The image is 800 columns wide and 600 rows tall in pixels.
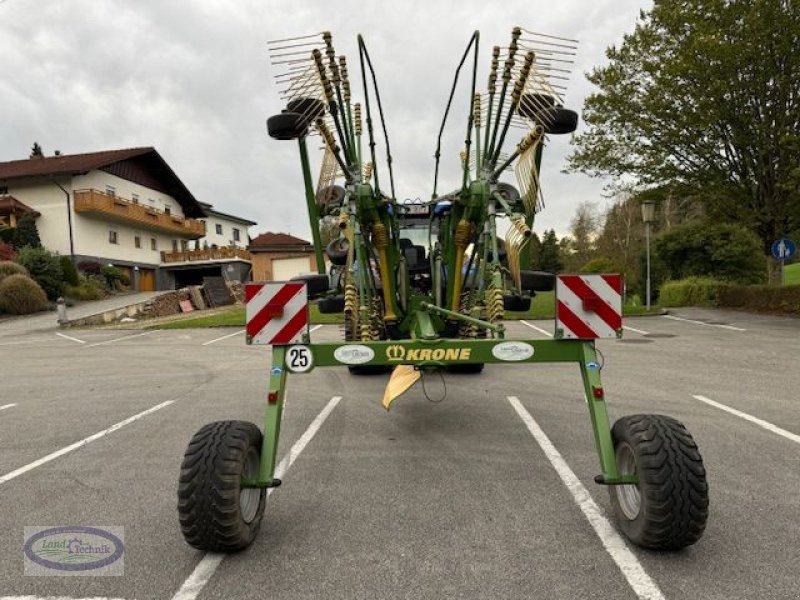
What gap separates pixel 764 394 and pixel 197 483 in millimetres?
6955

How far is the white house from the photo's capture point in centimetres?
3180

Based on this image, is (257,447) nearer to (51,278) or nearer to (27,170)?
(51,278)

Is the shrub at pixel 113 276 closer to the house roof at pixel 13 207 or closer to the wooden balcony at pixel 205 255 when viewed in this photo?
the house roof at pixel 13 207

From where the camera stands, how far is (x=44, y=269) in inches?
1054

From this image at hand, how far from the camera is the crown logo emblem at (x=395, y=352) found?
11.5 ft

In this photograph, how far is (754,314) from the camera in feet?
58.3

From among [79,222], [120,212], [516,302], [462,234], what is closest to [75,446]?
A: [462,234]

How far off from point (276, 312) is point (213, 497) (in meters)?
1.23

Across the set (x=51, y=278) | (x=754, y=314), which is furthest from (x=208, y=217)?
(x=754, y=314)

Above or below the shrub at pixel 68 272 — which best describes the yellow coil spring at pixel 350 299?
below

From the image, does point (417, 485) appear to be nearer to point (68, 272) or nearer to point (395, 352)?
point (395, 352)

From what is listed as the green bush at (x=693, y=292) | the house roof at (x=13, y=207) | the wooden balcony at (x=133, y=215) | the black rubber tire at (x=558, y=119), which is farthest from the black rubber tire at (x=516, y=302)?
the house roof at (x=13, y=207)

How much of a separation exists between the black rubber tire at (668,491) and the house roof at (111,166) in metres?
35.8

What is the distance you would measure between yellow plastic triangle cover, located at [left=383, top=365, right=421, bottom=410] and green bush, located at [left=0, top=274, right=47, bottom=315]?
960 inches
